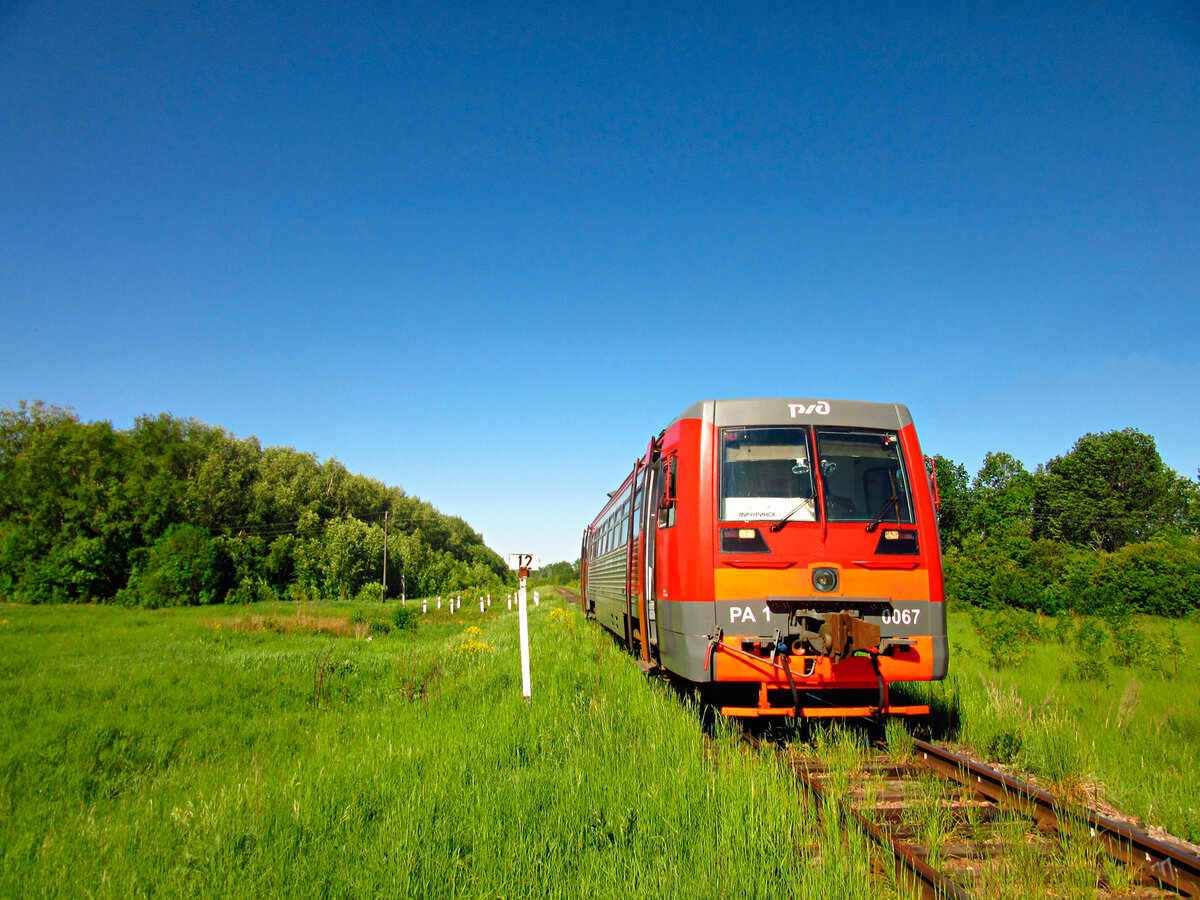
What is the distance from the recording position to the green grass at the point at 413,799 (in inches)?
143

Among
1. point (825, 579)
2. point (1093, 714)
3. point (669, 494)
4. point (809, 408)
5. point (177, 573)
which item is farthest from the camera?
point (177, 573)

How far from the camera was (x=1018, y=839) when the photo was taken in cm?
396

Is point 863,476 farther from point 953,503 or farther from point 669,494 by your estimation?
point 953,503

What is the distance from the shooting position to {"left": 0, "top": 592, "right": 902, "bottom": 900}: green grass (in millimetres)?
3641

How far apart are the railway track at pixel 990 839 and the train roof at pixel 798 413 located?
3350mm

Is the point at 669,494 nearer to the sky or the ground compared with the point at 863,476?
nearer to the ground

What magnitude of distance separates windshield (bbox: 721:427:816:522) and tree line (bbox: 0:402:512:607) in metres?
52.1

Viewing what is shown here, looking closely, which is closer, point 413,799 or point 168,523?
point 413,799

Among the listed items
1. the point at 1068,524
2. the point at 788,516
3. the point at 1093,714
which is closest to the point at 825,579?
the point at 788,516

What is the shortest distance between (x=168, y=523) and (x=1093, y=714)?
202 feet

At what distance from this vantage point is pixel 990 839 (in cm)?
417

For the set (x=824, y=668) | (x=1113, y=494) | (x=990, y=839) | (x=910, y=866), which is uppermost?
(x=1113, y=494)

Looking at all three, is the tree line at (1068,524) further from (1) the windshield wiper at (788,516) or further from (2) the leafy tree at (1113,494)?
(1) the windshield wiper at (788,516)

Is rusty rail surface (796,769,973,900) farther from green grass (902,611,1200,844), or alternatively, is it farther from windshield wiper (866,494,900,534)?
windshield wiper (866,494,900,534)
